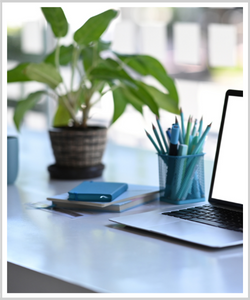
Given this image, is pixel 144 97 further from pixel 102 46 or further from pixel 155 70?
pixel 102 46

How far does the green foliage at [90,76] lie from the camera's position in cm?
119

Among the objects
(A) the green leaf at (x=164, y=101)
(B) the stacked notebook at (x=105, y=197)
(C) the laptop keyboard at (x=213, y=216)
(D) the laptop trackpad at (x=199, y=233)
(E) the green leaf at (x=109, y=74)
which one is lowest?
(D) the laptop trackpad at (x=199, y=233)

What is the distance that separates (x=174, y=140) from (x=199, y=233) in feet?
0.91

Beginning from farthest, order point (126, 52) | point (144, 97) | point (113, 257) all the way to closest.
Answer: point (126, 52)
point (144, 97)
point (113, 257)

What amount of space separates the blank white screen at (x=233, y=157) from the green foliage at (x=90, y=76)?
25cm

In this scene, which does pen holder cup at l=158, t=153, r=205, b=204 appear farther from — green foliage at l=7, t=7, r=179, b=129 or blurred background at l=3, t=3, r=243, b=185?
blurred background at l=3, t=3, r=243, b=185

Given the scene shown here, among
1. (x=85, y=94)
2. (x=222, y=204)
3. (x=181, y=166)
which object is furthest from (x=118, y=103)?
(x=222, y=204)

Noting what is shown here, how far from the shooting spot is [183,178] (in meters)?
0.99

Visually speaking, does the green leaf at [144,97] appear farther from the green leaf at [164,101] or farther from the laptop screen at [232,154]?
the laptop screen at [232,154]

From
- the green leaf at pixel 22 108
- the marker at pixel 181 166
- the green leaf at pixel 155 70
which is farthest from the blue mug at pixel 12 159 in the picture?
the marker at pixel 181 166

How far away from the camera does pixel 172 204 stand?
100cm

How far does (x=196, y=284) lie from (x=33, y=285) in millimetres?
228

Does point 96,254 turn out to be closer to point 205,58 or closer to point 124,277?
point 124,277

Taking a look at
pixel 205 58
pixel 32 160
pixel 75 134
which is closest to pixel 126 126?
pixel 32 160
